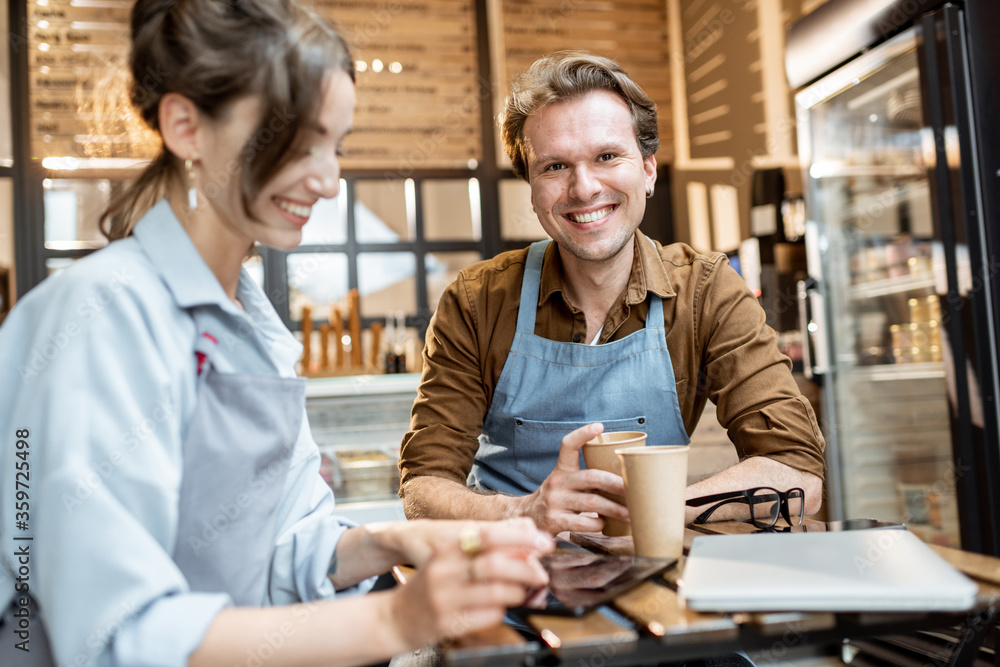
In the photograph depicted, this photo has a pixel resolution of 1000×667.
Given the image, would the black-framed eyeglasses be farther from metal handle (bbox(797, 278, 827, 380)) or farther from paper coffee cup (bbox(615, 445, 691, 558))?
metal handle (bbox(797, 278, 827, 380))

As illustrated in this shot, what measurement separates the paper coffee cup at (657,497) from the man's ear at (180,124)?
23.1 inches

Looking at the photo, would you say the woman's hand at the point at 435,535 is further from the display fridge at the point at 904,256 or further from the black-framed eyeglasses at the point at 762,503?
the display fridge at the point at 904,256

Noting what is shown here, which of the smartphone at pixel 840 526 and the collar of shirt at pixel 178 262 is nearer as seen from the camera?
the collar of shirt at pixel 178 262

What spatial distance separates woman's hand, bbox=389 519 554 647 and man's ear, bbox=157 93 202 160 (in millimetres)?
512

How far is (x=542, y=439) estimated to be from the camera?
4.98 feet

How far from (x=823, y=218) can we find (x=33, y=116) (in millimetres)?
3924

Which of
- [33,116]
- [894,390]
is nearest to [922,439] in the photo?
[894,390]

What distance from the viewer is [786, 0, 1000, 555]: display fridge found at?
7.86ft

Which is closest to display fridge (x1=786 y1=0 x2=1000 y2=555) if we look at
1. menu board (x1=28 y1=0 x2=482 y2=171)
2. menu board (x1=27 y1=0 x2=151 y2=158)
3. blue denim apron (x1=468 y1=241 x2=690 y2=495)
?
blue denim apron (x1=468 y1=241 x2=690 y2=495)

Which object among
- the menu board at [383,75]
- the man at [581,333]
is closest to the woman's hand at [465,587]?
the man at [581,333]

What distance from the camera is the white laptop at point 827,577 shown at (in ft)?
2.18

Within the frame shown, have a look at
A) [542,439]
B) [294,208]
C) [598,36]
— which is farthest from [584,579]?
[598,36]

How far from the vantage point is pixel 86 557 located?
0.64 metres

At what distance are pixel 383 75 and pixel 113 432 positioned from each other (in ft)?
13.6
